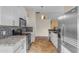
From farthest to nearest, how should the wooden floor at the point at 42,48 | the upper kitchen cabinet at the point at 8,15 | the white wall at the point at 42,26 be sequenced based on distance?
the white wall at the point at 42,26 < the wooden floor at the point at 42,48 < the upper kitchen cabinet at the point at 8,15

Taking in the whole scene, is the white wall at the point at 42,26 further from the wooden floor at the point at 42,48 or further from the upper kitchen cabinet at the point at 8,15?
the upper kitchen cabinet at the point at 8,15

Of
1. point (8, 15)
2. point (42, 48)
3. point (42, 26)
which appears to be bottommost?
point (42, 48)

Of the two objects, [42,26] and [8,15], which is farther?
[42,26]

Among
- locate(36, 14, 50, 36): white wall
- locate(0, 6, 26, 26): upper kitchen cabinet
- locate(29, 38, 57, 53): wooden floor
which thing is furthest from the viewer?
locate(36, 14, 50, 36): white wall

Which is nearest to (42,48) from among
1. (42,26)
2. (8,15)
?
(8,15)

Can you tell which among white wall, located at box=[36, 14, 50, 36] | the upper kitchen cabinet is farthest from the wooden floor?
white wall, located at box=[36, 14, 50, 36]

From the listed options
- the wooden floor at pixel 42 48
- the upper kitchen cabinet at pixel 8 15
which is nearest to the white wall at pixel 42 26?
the wooden floor at pixel 42 48

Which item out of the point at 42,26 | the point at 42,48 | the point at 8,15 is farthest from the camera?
the point at 42,26

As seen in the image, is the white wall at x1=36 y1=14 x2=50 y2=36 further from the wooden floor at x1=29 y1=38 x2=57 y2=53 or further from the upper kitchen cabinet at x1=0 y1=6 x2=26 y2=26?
the upper kitchen cabinet at x1=0 y1=6 x2=26 y2=26

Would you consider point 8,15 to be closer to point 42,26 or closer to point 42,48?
point 42,48

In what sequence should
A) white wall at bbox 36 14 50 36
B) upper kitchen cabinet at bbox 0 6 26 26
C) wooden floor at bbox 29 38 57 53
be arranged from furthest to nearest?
white wall at bbox 36 14 50 36 < wooden floor at bbox 29 38 57 53 < upper kitchen cabinet at bbox 0 6 26 26

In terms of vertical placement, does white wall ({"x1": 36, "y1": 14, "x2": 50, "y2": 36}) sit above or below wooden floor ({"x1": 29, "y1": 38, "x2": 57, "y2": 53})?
above
